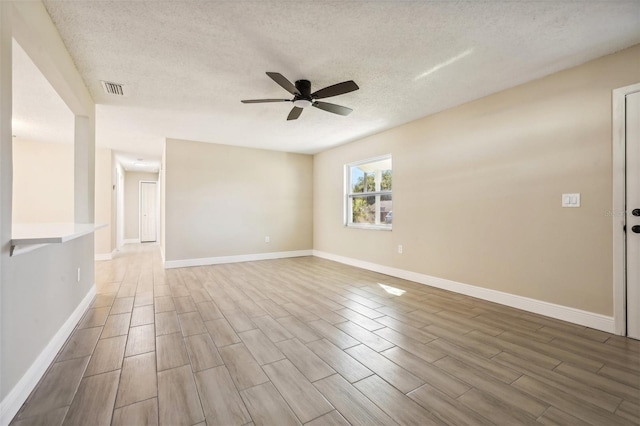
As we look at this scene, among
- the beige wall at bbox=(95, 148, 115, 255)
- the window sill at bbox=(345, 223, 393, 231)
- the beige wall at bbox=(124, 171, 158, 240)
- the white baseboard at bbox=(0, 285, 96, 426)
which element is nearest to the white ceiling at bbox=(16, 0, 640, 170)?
the window sill at bbox=(345, 223, 393, 231)

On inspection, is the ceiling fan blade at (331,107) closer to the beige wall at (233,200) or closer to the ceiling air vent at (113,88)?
the ceiling air vent at (113,88)

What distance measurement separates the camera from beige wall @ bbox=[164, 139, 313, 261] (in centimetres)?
508

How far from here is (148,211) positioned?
30.7 ft

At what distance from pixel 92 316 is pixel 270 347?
197cm

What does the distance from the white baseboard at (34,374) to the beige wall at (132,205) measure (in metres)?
7.71

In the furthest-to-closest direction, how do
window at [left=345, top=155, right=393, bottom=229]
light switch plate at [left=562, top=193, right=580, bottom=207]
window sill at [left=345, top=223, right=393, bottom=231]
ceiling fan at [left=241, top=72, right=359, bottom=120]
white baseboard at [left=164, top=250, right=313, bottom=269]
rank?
1. white baseboard at [left=164, top=250, right=313, bottom=269]
2. window at [left=345, top=155, right=393, bottom=229]
3. window sill at [left=345, top=223, right=393, bottom=231]
4. light switch plate at [left=562, top=193, right=580, bottom=207]
5. ceiling fan at [left=241, top=72, right=359, bottom=120]

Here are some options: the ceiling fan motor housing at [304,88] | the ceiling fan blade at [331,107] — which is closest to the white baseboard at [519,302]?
the ceiling fan blade at [331,107]

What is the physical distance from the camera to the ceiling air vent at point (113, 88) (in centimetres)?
288

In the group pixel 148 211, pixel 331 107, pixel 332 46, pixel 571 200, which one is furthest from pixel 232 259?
pixel 148 211

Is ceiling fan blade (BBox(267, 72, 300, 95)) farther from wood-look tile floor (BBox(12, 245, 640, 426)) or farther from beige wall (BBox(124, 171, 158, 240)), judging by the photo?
beige wall (BBox(124, 171, 158, 240))

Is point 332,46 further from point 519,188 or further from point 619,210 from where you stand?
point 619,210

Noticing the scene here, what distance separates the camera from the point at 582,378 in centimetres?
172

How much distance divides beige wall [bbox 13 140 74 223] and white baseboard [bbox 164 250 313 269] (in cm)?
249

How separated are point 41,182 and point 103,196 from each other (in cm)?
100
